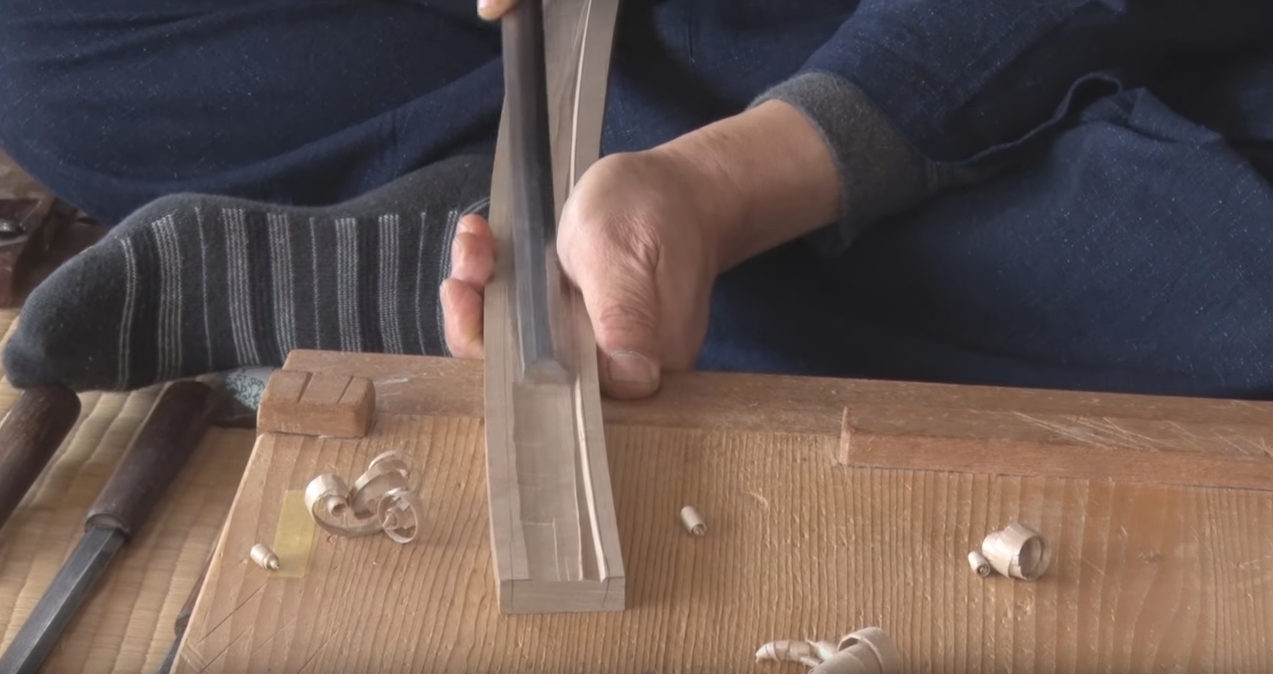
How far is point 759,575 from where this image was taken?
19.1 inches

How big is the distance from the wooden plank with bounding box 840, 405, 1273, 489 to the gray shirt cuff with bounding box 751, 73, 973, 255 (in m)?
0.24

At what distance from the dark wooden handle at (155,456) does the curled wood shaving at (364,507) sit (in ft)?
1.29

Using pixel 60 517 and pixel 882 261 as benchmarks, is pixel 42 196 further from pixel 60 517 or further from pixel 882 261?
pixel 882 261

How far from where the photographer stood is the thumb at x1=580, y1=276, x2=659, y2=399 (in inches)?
22.7

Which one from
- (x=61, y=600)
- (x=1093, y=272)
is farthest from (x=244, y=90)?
(x=1093, y=272)

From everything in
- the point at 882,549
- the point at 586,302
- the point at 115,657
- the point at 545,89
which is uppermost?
the point at 545,89

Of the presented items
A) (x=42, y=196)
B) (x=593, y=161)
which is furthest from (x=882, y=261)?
(x=42, y=196)

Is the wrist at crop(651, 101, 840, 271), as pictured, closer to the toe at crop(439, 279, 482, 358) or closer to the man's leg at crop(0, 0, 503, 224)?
the toe at crop(439, 279, 482, 358)

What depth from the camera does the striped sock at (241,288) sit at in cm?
91

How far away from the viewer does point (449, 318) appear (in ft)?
2.12

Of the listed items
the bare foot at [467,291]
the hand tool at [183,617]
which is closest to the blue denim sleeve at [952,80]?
the bare foot at [467,291]

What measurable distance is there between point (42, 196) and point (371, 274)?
0.45 metres

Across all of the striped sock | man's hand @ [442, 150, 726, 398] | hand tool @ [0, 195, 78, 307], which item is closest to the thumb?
man's hand @ [442, 150, 726, 398]

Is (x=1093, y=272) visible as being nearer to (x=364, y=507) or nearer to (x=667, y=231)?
(x=667, y=231)
